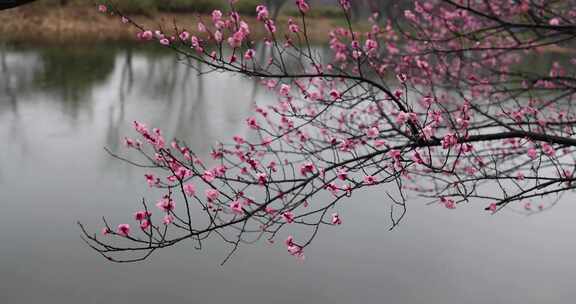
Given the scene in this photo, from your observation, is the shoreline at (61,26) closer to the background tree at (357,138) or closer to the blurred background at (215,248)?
the blurred background at (215,248)

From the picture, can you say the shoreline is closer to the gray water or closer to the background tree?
the gray water

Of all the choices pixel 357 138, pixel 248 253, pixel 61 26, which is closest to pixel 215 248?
pixel 248 253

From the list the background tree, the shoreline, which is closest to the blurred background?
the background tree

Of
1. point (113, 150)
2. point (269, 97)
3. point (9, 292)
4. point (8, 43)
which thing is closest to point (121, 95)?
point (269, 97)

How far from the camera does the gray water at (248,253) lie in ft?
21.2

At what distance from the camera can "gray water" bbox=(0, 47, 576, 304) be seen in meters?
6.46

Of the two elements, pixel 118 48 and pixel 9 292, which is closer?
pixel 9 292

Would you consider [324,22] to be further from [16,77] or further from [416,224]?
[416,224]

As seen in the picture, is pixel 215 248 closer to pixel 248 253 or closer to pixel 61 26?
pixel 248 253

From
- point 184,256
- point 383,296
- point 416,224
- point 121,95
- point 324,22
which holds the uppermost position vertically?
point 324,22

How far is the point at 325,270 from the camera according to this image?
7.14 metres

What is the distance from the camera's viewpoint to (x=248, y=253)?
7.42 m

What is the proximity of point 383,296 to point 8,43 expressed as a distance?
72.7ft

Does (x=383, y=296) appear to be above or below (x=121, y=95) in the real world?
below
